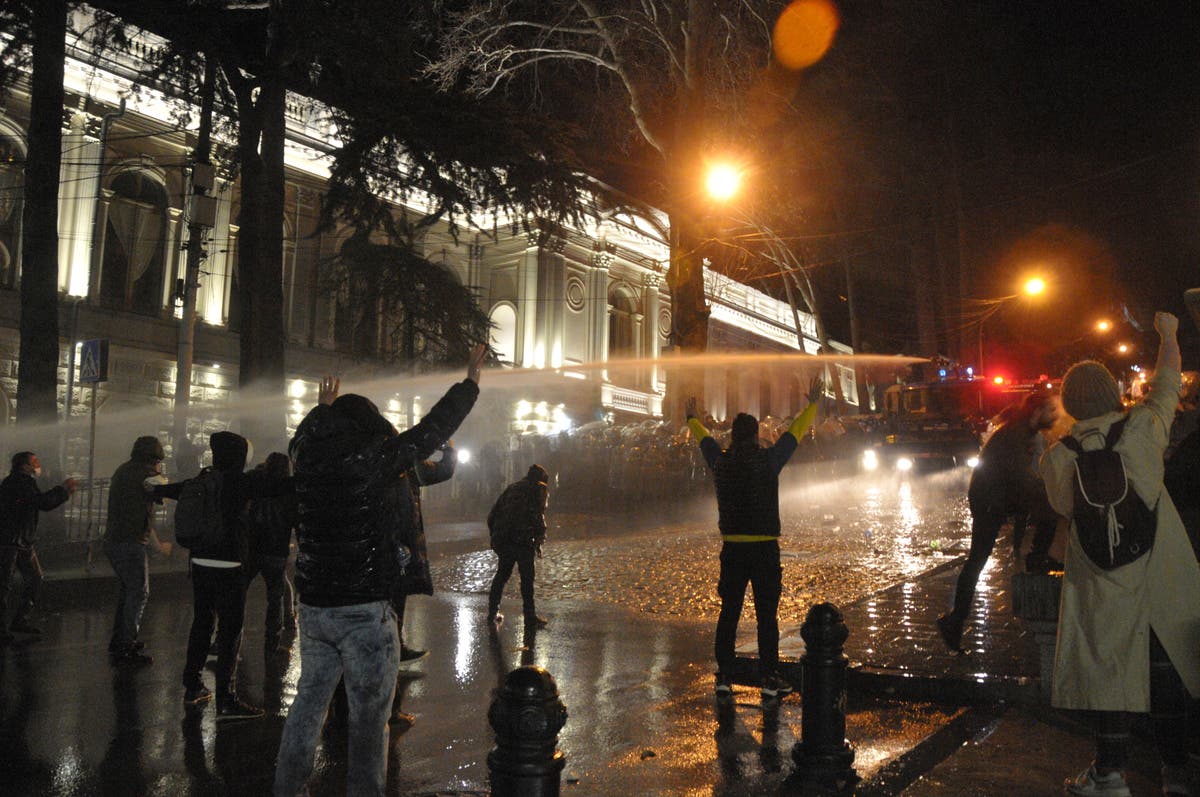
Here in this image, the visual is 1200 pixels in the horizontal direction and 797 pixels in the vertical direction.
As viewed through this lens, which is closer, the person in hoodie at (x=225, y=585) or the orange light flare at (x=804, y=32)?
the person in hoodie at (x=225, y=585)

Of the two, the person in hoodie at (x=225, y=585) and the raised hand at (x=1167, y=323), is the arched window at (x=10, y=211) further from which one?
the raised hand at (x=1167, y=323)

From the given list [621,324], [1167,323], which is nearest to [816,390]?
[1167,323]

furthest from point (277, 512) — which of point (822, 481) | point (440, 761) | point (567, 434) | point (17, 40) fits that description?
point (822, 481)

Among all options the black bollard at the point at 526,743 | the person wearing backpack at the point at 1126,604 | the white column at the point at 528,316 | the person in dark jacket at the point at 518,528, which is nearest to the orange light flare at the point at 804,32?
the person in dark jacket at the point at 518,528

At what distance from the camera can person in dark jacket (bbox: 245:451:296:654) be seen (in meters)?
7.91

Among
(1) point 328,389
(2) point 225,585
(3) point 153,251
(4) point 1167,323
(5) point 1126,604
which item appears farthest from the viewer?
(3) point 153,251

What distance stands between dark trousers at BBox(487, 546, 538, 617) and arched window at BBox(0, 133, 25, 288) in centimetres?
2039

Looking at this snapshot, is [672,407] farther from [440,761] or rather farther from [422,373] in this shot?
[440,761]

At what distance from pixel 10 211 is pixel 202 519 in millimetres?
22768

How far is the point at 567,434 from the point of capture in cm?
2466

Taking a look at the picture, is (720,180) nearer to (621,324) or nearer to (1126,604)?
(1126,604)

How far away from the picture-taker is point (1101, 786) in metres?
4.15

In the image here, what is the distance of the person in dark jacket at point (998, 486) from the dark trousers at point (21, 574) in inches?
320

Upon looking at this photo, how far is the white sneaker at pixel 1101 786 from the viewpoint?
412 centimetres
